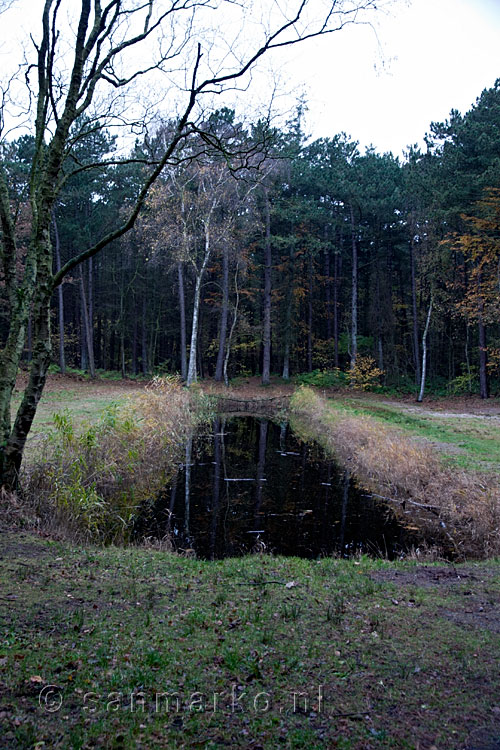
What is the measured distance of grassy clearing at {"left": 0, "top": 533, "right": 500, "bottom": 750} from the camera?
2.29 meters

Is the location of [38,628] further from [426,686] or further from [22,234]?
[22,234]

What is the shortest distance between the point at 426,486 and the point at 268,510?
3.04m

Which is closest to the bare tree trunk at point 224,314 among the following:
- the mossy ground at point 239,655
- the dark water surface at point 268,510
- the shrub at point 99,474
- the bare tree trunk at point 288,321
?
the bare tree trunk at point 288,321

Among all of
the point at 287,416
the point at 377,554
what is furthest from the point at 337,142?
the point at 377,554

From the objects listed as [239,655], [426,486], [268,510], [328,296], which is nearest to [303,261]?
[328,296]

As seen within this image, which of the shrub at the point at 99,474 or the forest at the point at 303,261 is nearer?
the shrub at the point at 99,474

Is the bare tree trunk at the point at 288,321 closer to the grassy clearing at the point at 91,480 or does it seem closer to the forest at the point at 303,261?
the forest at the point at 303,261

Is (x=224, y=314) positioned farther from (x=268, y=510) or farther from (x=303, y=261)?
(x=268, y=510)

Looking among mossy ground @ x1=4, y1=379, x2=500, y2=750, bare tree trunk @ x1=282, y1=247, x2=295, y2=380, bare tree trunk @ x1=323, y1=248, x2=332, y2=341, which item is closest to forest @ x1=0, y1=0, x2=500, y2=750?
mossy ground @ x1=4, y1=379, x2=500, y2=750

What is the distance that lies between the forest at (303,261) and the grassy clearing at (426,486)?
37.1 feet

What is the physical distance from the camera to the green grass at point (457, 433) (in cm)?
997

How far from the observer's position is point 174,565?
499cm

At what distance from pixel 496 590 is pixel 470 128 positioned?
2444 cm

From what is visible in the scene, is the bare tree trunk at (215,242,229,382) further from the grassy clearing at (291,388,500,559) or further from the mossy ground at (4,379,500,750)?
the mossy ground at (4,379,500,750)
